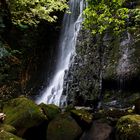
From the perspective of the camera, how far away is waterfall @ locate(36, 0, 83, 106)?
47.4 feet

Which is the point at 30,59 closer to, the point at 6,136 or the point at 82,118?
the point at 82,118

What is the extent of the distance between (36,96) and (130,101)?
20.1 feet

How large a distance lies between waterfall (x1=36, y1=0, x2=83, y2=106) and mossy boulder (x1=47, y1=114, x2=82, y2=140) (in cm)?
558

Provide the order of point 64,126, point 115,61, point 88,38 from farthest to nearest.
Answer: point 88,38 < point 115,61 < point 64,126

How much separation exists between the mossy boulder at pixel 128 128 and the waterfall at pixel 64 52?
6.48 m

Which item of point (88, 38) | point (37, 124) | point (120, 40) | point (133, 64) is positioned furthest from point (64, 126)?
point (88, 38)

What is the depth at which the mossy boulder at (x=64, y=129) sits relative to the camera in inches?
295

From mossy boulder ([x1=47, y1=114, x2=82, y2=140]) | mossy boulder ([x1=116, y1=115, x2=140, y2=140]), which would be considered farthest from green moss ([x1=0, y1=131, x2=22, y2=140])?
mossy boulder ([x1=116, y1=115, x2=140, y2=140])

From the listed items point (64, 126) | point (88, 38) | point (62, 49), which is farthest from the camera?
point (62, 49)

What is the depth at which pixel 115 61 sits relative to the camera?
12.4m

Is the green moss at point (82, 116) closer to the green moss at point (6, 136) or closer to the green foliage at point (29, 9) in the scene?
the green moss at point (6, 136)

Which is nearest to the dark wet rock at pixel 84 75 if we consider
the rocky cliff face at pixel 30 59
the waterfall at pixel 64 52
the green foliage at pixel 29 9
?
the waterfall at pixel 64 52

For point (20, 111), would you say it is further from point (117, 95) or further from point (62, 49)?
point (62, 49)

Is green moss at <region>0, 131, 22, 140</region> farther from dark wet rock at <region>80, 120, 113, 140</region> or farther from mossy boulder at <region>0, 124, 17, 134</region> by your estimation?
dark wet rock at <region>80, 120, 113, 140</region>
